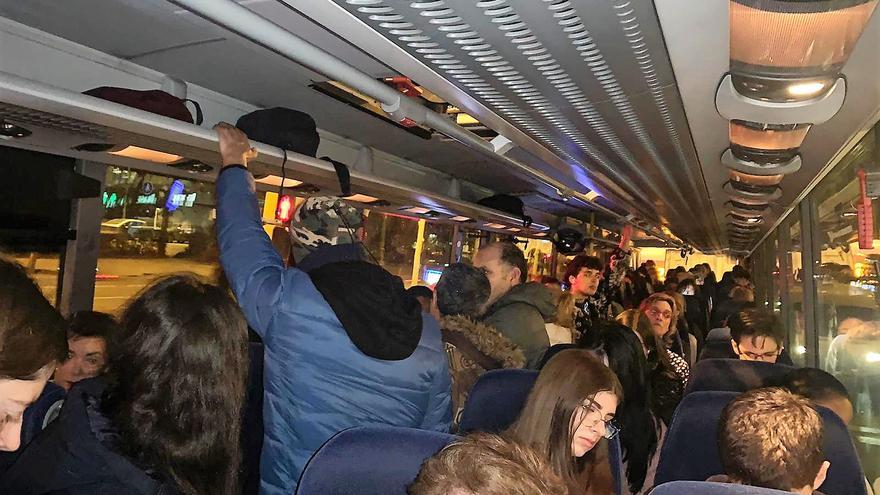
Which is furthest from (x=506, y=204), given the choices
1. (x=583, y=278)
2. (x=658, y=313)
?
(x=658, y=313)

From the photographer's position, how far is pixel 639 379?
2.93 metres

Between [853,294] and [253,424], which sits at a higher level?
[853,294]

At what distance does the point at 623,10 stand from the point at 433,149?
10.8 ft

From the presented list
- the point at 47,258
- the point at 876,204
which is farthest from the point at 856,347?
the point at 47,258

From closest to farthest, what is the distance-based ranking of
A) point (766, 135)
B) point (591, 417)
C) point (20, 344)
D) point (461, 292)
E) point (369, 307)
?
point (20, 344), point (369, 307), point (591, 417), point (766, 135), point (461, 292)

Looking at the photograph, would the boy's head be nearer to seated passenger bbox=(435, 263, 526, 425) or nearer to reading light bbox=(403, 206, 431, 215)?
seated passenger bbox=(435, 263, 526, 425)

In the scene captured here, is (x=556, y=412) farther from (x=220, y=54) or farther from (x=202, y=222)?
(x=202, y=222)

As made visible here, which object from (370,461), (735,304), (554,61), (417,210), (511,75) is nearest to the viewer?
(370,461)

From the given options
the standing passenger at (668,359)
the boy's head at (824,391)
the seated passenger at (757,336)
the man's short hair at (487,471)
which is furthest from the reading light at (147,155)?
the seated passenger at (757,336)

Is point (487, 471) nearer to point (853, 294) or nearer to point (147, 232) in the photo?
point (147, 232)

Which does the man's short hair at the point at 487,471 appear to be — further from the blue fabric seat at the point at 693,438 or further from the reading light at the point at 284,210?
the reading light at the point at 284,210

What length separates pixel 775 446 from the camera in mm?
1684

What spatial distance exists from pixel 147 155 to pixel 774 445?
2281 mm

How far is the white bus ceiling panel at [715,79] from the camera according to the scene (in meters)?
1.22
